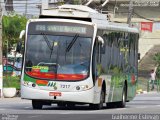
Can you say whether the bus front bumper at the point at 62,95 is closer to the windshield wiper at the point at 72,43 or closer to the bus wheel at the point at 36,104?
the bus wheel at the point at 36,104

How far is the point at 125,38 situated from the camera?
32031 millimetres

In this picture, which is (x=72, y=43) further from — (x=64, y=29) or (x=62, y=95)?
(x=62, y=95)

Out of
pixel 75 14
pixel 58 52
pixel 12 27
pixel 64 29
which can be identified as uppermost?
pixel 75 14

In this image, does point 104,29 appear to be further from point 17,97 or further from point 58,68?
point 17,97

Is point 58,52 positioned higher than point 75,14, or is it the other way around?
point 75,14

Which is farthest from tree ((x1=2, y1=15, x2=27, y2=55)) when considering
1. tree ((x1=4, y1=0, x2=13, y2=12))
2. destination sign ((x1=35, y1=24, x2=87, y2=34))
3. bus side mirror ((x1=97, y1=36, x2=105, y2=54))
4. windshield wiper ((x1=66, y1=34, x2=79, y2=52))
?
windshield wiper ((x1=66, y1=34, x2=79, y2=52))

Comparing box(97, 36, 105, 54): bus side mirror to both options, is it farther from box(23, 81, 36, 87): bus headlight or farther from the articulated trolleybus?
box(23, 81, 36, 87): bus headlight

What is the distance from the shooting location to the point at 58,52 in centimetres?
2716

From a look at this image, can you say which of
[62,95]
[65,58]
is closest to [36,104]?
[62,95]

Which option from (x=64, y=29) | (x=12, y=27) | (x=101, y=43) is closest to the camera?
(x=64, y=29)

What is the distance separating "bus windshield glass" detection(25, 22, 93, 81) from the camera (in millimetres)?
27031

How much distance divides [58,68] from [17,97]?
654 inches

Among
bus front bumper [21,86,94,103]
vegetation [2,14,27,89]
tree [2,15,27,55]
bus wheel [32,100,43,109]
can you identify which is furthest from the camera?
tree [2,15,27,55]

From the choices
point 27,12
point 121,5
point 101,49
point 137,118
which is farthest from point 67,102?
point 121,5
